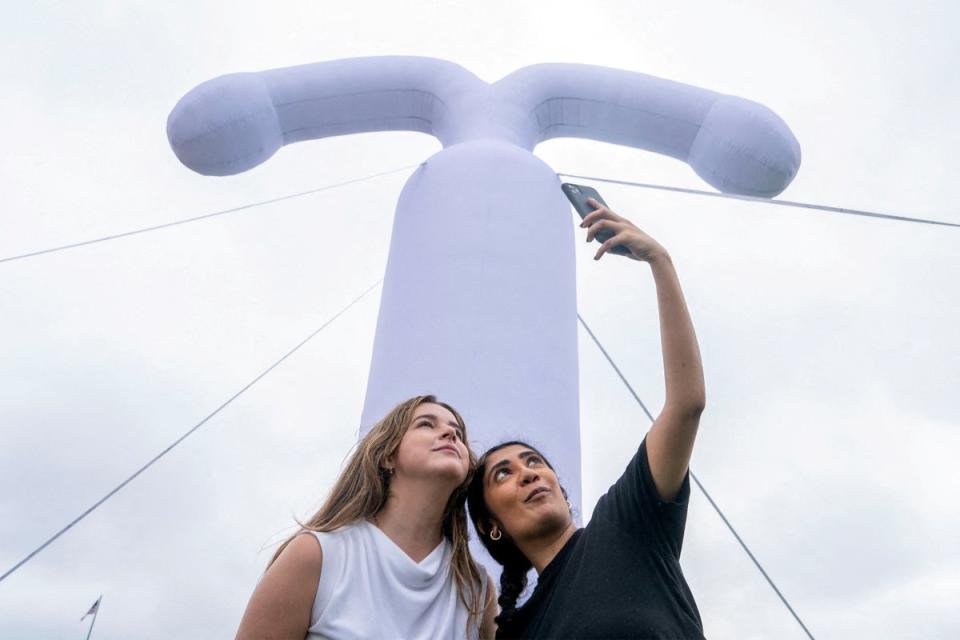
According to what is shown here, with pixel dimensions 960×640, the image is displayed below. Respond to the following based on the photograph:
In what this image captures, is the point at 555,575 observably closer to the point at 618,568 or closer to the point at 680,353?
the point at 618,568

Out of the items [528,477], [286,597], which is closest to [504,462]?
[528,477]

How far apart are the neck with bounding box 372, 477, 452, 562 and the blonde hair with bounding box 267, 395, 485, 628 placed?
0.07ft

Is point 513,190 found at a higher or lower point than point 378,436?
higher

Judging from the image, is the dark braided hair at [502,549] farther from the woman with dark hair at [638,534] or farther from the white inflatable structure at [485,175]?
the white inflatable structure at [485,175]

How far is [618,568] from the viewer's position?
105cm

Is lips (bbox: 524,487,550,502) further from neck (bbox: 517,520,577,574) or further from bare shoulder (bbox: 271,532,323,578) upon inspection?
bare shoulder (bbox: 271,532,323,578)

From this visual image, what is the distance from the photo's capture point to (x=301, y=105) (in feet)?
9.63

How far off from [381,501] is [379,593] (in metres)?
0.19

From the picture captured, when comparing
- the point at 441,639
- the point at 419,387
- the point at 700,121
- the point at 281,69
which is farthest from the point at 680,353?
the point at 281,69

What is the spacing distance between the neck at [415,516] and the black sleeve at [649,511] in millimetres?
337

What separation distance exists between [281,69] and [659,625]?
8.31ft

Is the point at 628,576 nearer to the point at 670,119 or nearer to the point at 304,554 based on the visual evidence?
the point at 304,554

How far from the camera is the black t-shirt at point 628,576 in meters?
1.00

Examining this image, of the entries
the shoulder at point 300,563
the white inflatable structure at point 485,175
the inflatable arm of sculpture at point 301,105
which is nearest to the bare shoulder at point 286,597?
the shoulder at point 300,563
